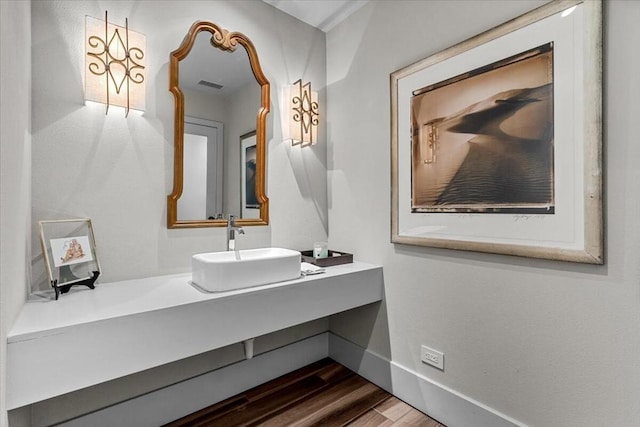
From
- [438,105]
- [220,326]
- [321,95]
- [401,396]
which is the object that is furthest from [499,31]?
[401,396]

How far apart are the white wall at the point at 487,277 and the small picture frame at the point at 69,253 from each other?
4.99 ft

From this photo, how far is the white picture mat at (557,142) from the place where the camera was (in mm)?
1263

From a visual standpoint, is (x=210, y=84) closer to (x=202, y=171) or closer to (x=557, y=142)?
(x=202, y=171)

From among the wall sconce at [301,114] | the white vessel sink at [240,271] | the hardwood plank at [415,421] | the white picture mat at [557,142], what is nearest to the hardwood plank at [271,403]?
the hardwood plank at [415,421]

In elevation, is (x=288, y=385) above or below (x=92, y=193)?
below

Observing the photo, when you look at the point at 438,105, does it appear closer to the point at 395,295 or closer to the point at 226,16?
the point at 395,295

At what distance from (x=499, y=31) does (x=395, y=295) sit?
1.49m

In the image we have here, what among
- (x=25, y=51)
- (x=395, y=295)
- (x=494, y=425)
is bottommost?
(x=494, y=425)

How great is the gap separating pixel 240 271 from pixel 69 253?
763 millimetres

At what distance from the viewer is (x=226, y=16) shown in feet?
6.66

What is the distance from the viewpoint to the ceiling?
2.20 metres

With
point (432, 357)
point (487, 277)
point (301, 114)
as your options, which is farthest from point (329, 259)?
point (301, 114)

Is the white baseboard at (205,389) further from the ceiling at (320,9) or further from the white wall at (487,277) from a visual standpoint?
the ceiling at (320,9)

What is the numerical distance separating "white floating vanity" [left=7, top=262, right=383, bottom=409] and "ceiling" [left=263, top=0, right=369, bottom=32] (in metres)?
1.81
